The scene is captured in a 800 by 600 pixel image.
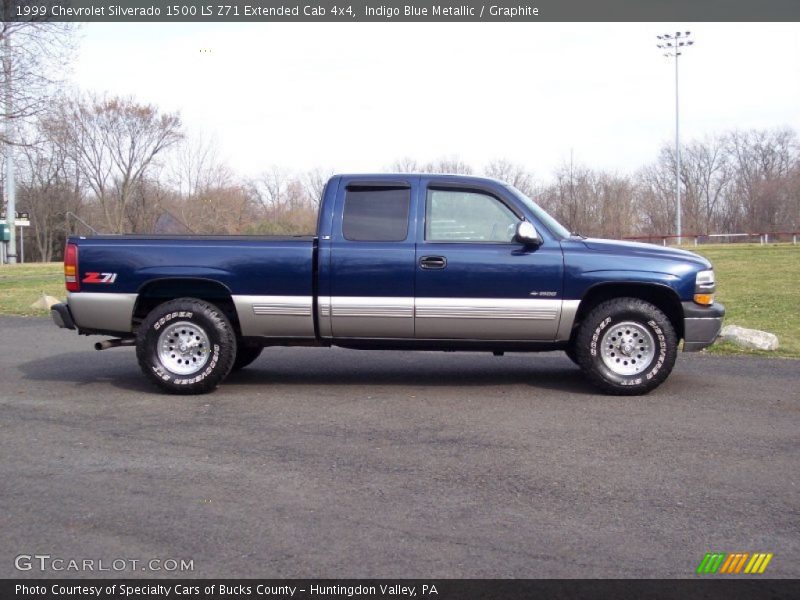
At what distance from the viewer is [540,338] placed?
734cm

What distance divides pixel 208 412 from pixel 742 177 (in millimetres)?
72531

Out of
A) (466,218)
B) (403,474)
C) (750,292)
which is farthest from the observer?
(750,292)

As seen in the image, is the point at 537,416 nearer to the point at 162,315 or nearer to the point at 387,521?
the point at 387,521

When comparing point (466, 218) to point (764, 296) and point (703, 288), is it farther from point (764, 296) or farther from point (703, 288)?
point (764, 296)

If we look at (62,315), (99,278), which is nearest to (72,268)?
(99,278)

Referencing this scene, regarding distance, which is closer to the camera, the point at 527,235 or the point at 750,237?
the point at 527,235

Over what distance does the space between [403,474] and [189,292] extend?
339cm

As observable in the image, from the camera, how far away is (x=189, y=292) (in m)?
7.54

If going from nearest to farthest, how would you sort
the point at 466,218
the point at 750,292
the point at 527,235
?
1. the point at 527,235
2. the point at 466,218
3. the point at 750,292

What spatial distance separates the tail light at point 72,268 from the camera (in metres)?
7.35

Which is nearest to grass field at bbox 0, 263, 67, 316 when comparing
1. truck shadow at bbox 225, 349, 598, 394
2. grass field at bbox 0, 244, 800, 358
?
grass field at bbox 0, 244, 800, 358

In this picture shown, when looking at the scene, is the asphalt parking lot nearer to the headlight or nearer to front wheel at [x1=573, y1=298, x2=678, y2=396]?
front wheel at [x1=573, y1=298, x2=678, y2=396]

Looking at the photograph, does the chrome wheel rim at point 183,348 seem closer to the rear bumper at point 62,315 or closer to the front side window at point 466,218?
the rear bumper at point 62,315
